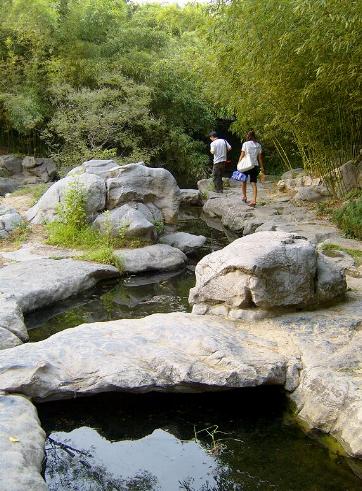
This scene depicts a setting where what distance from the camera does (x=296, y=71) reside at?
10.1m

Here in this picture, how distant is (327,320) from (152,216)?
5.02 metres

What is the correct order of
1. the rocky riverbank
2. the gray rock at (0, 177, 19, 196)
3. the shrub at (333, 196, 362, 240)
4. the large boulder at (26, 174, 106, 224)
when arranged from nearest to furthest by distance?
the rocky riverbank → the shrub at (333, 196, 362, 240) → the large boulder at (26, 174, 106, 224) → the gray rock at (0, 177, 19, 196)

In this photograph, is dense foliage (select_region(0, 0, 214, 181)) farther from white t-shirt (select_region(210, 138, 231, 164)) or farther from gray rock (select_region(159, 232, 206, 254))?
gray rock (select_region(159, 232, 206, 254))

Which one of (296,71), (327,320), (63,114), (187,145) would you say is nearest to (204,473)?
(327,320)

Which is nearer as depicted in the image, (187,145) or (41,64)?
(41,64)

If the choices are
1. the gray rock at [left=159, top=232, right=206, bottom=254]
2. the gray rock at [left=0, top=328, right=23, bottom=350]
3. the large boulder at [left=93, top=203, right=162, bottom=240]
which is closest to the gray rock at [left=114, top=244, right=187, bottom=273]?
the large boulder at [left=93, top=203, right=162, bottom=240]

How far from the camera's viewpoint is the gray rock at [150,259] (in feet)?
27.1

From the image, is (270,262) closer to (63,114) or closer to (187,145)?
(63,114)

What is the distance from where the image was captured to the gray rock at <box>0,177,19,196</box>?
15328 mm

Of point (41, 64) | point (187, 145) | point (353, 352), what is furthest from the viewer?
point (187, 145)

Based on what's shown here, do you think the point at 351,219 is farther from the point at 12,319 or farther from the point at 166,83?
the point at 166,83

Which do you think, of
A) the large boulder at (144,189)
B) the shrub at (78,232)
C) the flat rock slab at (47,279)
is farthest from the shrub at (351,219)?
the flat rock slab at (47,279)

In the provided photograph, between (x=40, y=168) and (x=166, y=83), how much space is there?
4817mm

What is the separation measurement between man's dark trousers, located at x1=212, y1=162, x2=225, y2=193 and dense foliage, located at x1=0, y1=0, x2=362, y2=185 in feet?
5.12
